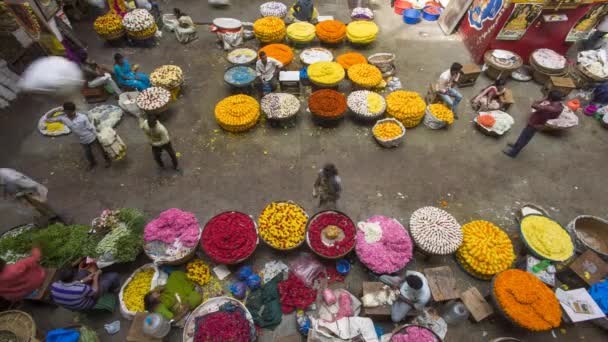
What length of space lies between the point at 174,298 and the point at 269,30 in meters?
8.65

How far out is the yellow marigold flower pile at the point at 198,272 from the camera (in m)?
5.30

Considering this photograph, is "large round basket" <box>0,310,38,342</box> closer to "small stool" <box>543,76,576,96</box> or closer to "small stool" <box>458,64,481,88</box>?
"small stool" <box>458,64,481,88</box>

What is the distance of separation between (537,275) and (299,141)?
18.2ft

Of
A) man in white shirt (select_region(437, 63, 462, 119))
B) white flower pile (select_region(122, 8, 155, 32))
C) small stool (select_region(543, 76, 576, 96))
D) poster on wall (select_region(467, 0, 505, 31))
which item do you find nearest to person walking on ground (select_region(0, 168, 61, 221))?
white flower pile (select_region(122, 8, 155, 32))

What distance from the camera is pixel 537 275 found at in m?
5.25

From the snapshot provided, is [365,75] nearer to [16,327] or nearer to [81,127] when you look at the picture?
[81,127]

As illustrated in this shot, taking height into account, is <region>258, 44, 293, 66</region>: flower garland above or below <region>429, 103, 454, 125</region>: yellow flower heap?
above

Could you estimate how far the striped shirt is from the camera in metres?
4.47

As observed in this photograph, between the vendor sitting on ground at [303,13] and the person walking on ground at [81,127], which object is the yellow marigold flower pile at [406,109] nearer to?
the vendor sitting on ground at [303,13]

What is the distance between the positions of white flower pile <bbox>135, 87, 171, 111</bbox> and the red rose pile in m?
3.88

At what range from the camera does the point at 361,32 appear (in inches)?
404

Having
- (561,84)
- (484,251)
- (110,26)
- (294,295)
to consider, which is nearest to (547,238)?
(484,251)

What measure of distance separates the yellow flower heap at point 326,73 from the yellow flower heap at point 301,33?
1.97 m

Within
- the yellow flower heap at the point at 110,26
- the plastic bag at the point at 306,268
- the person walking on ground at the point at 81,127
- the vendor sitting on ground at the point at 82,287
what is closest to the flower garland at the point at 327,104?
the plastic bag at the point at 306,268
